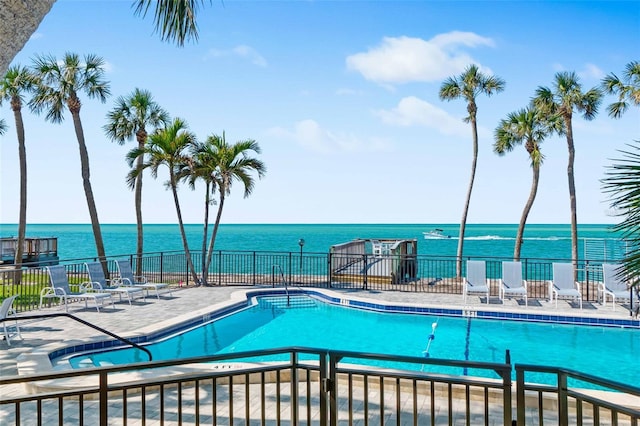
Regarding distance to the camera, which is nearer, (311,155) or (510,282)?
(510,282)

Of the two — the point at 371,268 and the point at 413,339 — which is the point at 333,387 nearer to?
the point at 413,339

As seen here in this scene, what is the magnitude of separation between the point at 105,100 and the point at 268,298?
827cm

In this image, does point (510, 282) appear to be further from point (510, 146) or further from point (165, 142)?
point (165, 142)

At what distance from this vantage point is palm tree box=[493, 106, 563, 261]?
16.0 metres

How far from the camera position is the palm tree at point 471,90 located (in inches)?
681

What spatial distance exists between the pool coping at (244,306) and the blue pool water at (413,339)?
0.15m

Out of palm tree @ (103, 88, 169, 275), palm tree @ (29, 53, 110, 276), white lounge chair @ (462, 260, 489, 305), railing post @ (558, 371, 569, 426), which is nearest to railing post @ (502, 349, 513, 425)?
railing post @ (558, 371, 569, 426)

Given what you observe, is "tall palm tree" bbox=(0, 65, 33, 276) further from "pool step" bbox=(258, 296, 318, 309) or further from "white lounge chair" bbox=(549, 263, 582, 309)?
"white lounge chair" bbox=(549, 263, 582, 309)

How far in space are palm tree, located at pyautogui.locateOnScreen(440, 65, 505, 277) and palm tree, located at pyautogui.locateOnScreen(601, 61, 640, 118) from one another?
12.0 ft

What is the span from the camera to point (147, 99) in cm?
1658

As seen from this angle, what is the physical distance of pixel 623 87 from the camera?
13719 mm

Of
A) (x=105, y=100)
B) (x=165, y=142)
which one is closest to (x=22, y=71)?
(x=105, y=100)

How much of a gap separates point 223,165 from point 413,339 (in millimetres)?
7403

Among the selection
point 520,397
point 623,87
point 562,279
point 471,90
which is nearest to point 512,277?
point 562,279
